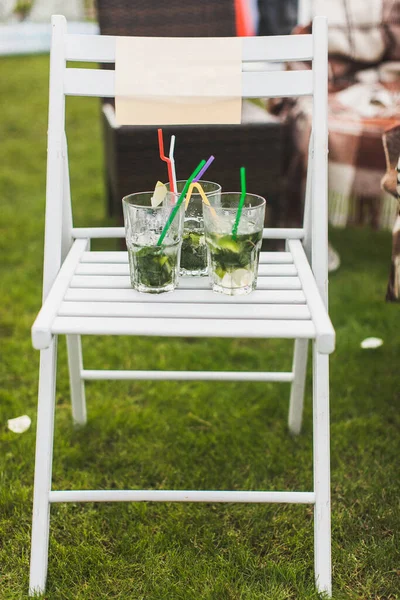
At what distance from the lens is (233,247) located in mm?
1345

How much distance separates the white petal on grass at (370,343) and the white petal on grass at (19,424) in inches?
43.6

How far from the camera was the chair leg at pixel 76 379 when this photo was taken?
183 centimetres

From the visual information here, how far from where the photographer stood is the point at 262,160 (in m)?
2.79

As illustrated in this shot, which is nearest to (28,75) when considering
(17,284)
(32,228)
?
(32,228)

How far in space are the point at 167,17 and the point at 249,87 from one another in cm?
128

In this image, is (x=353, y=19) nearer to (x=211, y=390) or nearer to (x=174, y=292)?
(x=211, y=390)

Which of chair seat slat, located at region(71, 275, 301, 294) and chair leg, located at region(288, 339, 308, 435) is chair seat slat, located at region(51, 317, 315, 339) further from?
chair leg, located at region(288, 339, 308, 435)

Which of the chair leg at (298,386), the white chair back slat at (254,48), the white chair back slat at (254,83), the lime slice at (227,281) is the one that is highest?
the white chair back slat at (254,48)

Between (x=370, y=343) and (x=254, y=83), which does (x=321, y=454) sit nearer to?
(x=254, y=83)

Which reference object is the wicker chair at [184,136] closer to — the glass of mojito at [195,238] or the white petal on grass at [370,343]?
the white petal on grass at [370,343]

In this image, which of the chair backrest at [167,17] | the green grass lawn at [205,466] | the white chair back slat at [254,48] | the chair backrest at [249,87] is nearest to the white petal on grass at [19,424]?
the green grass lawn at [205,466]

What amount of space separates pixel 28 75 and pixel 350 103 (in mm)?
4475

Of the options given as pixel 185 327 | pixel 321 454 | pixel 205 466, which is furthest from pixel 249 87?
pixel 205 466

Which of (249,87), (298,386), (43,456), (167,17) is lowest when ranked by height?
(298,386)
